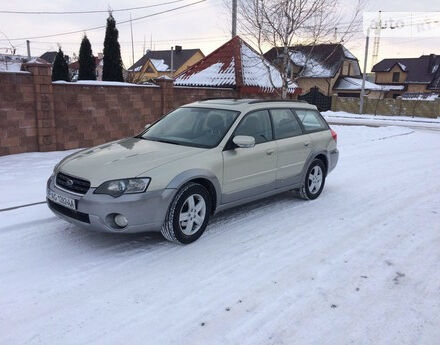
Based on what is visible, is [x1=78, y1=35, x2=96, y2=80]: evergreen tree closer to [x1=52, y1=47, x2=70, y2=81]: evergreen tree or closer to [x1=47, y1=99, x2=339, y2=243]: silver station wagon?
[x1=52, y1=47, x2=70, y2=81]: evergreen tree

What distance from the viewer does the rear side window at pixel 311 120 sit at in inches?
253

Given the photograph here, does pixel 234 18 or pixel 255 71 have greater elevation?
pixel 234 18

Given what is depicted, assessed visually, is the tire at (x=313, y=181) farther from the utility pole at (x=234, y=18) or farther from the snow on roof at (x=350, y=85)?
the snow on roof at (x=350, y=85)

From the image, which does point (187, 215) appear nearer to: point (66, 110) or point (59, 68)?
point (66, 110)

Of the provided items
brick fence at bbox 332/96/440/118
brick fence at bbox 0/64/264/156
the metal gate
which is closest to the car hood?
brick fence at bbox 0/64/264/156

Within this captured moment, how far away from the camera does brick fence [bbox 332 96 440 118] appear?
34.6m

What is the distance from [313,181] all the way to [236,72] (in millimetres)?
10074

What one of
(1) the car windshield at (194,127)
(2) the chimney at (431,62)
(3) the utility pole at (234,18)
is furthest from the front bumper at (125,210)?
(2) the chimney at (431,62)

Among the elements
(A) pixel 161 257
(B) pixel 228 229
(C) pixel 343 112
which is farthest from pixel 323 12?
(C) pixel 343 112

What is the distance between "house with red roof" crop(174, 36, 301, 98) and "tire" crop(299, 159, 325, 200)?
9250 mm

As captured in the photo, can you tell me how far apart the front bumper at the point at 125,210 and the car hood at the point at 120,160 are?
0.66 feet

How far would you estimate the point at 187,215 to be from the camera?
4.50 meters

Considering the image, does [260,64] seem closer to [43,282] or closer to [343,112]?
[43,282]

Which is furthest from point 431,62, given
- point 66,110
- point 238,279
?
point 238,279
